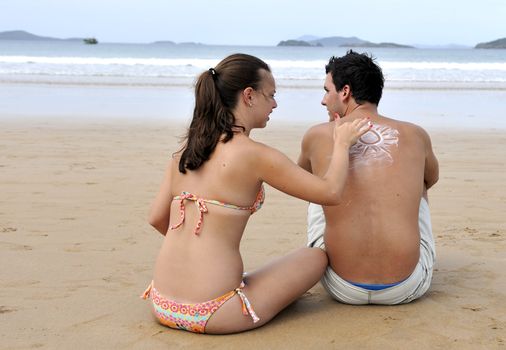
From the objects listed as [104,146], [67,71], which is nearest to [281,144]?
[104,146]

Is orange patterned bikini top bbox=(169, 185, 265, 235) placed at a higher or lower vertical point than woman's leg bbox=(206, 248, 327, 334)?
higher

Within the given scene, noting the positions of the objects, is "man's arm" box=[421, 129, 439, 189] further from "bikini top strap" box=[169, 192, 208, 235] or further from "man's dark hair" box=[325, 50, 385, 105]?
"bikini top strap" box=[169, 192, 208, 235]

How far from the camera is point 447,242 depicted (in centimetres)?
527

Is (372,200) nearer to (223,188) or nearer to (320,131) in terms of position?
(320,131)

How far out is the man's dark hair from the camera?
12.1 feet

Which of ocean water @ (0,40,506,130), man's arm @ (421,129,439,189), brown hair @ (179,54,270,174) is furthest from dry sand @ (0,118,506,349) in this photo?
ocean water @ (0,40,506,130)

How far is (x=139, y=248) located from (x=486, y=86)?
20.4m

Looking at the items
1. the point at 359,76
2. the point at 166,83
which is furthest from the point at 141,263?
the point at 166,83

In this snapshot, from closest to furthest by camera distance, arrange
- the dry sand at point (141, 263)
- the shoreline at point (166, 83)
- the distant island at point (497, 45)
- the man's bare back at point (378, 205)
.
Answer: the dry sand at point (141, 263) → the man's bare back at point (378, 205) → the shoreline at point (166, 83) → the distant island at point (497, 45)

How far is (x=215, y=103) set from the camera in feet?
10.9

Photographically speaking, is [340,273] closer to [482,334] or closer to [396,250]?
[396,250]

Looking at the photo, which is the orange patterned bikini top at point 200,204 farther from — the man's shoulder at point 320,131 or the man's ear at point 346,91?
the man's ear at point 346,91

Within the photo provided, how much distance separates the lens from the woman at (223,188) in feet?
10.7

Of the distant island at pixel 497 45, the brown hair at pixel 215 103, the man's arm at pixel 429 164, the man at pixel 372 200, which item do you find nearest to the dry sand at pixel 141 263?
the man at pixel 372 200
